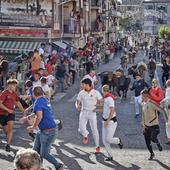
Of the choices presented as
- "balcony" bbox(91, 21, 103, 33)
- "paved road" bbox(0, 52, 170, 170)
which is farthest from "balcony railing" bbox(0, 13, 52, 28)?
"balcony" bbox(91, 21, 103, 33)

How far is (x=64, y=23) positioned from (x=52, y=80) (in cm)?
2671

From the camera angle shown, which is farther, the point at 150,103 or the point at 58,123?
the point at 150,103

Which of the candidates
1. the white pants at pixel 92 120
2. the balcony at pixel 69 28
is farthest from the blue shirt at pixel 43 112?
the balcony at pixel 69 28

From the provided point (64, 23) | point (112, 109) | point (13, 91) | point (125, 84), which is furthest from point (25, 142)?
point (64, 23)

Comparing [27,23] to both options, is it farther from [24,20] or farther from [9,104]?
[9,104]

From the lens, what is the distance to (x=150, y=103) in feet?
40.6

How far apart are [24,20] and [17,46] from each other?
115 inches

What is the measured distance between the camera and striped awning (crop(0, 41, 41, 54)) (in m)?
38.7

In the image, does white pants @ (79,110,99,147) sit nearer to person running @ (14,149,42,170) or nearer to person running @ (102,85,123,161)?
person running @ (102,85,123,161)

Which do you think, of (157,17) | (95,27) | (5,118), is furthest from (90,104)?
(157,17)

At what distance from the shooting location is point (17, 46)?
39.6 meters

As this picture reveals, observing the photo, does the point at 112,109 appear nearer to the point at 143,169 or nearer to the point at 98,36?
the point at 143,169

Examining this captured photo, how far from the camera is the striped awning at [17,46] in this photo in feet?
127

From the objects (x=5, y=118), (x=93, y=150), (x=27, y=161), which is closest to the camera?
(x=27, y=161)
